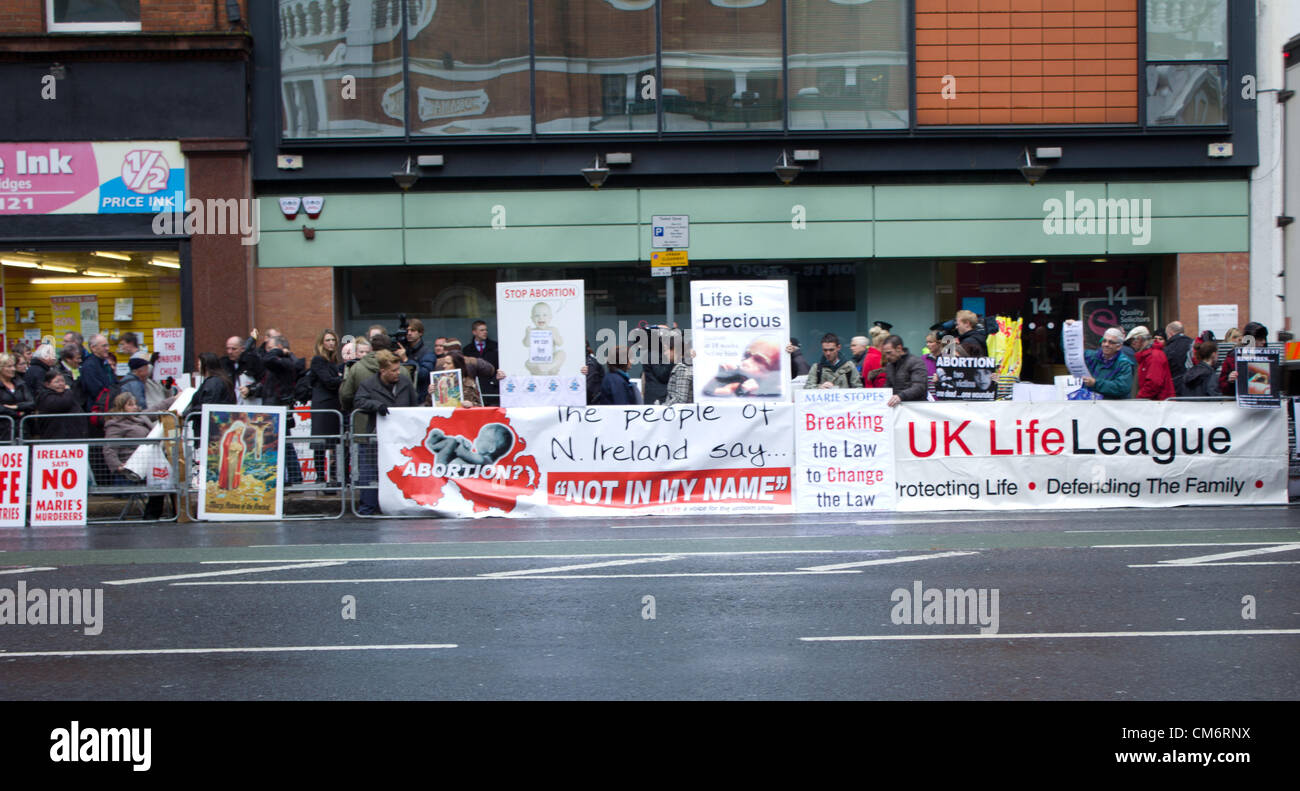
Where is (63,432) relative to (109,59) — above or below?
below

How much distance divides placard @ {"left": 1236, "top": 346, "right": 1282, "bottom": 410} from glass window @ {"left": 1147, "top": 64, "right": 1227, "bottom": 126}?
8.27 m

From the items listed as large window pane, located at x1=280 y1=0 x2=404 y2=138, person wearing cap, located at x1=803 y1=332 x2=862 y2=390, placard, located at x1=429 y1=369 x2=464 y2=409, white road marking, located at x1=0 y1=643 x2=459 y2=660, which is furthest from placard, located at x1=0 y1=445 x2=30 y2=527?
person wearing cap, located at x1=803 y1=332 x2=862 y2=390

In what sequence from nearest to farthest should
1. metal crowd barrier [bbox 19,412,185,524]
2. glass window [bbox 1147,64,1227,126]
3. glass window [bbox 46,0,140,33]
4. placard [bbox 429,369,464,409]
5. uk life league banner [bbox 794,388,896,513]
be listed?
uk life league banner [bbox 794,388,896,513], metal crowd barrier [bbox 19,412,185,524], placard [bbox 429,369,464,409], glass window [bbox 46,0,140,33], glass window [bbox 1147,64,1227,126]

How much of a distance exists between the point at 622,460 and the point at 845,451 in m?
2.45

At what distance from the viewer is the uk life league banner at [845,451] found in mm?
13688

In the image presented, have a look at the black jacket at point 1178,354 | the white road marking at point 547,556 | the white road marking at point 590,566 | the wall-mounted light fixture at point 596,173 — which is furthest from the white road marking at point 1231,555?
the wall-mounted light fixture at point 596,173

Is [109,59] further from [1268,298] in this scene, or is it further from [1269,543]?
[1268,298]

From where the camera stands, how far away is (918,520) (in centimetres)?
→ 1292

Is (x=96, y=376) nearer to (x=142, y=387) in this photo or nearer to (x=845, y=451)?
(x=142, y=387)

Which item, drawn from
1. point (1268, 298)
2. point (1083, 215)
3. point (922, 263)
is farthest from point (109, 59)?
point (1268, 298)

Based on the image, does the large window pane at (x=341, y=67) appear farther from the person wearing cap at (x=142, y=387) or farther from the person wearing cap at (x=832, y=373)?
the person wearing cap at (x=832, y=373)

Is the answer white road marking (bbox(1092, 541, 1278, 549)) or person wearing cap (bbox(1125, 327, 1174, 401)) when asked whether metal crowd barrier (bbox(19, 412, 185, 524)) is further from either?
person wearing cap (bbox(1125, 327, 1174, 401))

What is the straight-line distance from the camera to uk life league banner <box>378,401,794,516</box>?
13867mm
